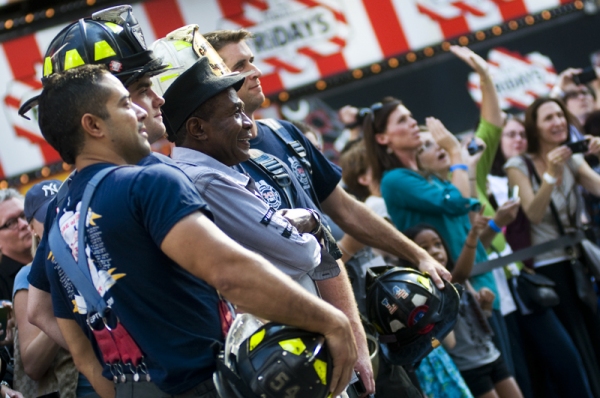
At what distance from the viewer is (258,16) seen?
28.6 feet

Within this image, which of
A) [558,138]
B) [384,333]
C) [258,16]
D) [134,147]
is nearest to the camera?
[134,147]

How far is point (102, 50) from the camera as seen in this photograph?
3.15 metres

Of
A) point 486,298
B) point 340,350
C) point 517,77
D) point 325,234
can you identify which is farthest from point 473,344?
point 517,77

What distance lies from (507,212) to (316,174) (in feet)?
8.20

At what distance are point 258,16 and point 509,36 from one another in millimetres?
2748

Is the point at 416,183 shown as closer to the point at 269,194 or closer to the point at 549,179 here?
the point at 549,179

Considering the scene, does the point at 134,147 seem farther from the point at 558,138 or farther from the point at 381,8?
the point at 381,8

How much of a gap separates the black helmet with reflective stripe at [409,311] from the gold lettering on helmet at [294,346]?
142 cm

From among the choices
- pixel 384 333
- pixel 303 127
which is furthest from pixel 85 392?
pixel 303 127

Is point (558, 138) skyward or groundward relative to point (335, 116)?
groundward

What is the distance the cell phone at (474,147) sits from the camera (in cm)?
636

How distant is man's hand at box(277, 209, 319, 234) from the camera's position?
2.99m

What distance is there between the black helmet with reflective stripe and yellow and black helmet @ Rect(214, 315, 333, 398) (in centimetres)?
136

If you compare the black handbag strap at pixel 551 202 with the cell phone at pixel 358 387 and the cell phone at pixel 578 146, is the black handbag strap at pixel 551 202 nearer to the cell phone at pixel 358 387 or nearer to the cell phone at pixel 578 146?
the cell phone at pixel 578 146
